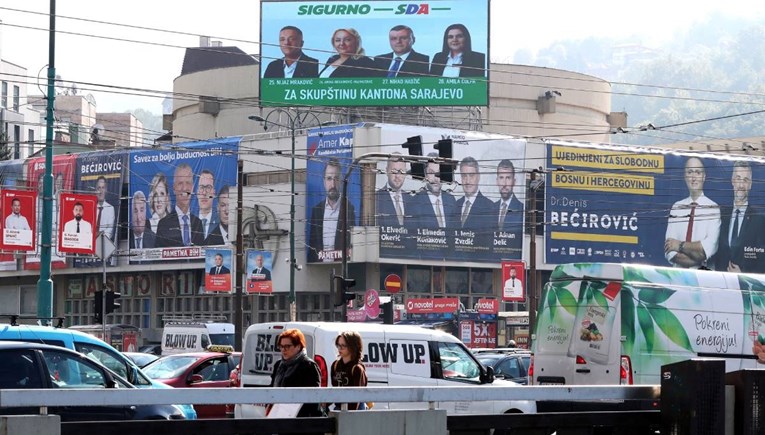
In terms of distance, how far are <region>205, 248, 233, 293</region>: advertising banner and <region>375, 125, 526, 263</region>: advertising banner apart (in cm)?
848

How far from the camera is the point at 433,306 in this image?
51750 mm

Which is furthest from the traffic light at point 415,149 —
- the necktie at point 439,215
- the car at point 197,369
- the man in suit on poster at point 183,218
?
the man in suit on poster at point 183,218

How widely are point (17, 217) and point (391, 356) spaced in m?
21.4

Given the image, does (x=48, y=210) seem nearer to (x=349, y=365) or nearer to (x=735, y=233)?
(x=349, y=365)

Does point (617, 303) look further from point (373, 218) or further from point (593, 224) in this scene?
point (593, 224)

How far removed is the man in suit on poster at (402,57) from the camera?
69500mm

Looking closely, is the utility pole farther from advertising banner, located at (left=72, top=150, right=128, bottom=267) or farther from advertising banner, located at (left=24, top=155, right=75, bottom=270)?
advertising banner, located at (left=24, top=155, right=75, bottom=270)

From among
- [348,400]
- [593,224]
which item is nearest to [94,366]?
[348,400]

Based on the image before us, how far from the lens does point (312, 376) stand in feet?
35.3

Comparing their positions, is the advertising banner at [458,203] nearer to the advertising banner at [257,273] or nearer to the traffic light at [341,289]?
the advertising banner at [257,273]

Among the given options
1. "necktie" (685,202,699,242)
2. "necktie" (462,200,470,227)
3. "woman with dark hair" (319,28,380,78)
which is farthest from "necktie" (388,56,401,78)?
"necktie" (685,202,699,242)

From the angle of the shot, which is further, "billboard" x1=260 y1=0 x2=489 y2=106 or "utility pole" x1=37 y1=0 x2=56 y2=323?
"billboard" x1=260 y1=0 x2=489 y2=106

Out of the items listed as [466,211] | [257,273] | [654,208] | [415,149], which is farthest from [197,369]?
[654,208]

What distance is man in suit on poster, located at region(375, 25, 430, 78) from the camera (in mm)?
69500
